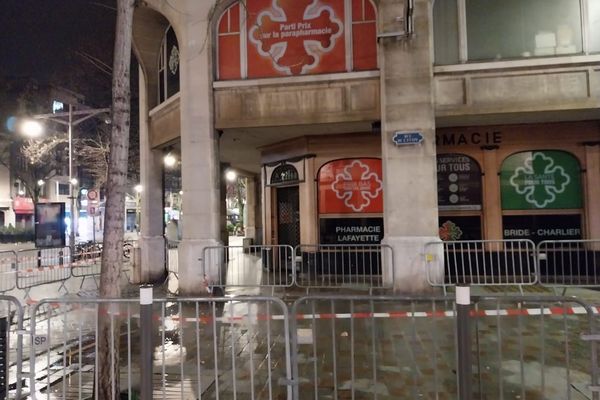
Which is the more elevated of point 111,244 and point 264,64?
point 264,64

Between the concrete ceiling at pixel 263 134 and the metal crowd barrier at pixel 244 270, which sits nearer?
the metal crowd barrier at pixel 244 270

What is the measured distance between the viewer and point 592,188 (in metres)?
11.0

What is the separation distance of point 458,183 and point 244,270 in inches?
249

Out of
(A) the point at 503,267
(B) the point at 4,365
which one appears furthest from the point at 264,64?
(B) the point at 4,365

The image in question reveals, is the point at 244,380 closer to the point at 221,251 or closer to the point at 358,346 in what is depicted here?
the point at 358,346

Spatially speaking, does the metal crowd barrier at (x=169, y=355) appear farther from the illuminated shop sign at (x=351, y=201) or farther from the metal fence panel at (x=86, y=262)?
the metal fence panel at (x=86, y=262)

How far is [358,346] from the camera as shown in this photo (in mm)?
6219

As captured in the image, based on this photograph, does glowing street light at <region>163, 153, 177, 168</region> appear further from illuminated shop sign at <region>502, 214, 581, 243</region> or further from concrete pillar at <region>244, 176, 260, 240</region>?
illuminated shop sign at <region>502, 214, 581, 243</region>

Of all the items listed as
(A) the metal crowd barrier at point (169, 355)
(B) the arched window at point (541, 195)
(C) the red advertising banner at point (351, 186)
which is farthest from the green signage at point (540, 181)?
(A) the metal crowd barrier at point (169, 355)

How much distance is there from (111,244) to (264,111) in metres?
6.26

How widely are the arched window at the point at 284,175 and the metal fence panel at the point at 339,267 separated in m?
2.01

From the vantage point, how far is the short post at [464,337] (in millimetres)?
3641

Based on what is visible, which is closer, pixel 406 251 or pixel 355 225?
pixel 406 251

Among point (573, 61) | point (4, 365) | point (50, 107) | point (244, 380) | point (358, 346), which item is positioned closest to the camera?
point (4, 365)
